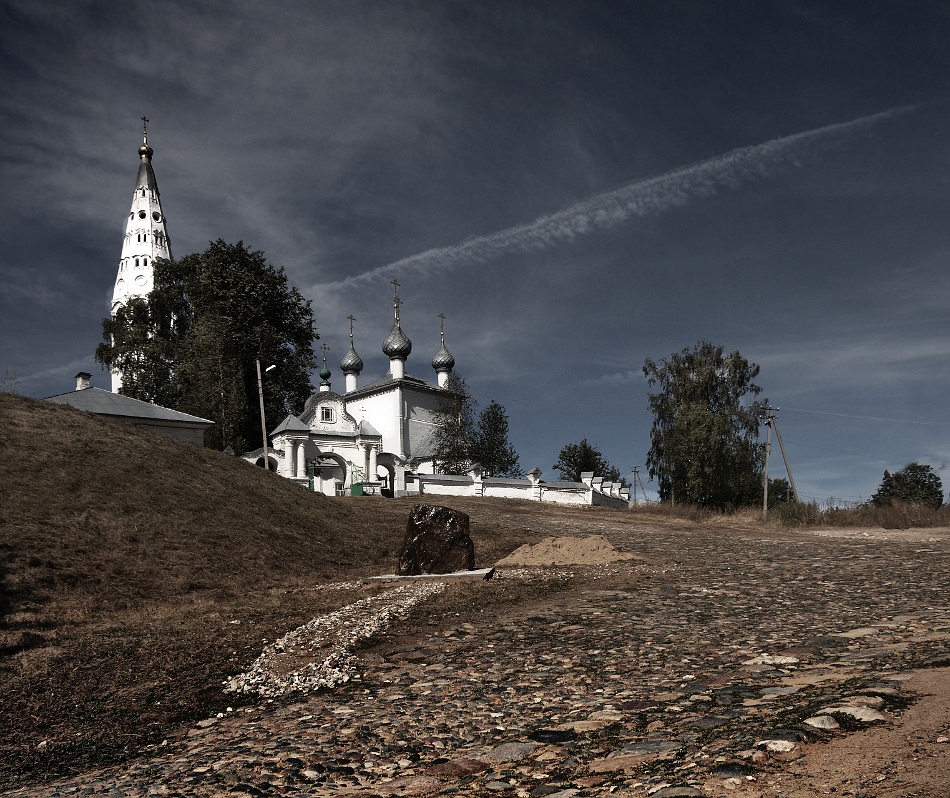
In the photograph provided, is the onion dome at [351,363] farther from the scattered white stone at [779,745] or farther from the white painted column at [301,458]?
the scattered white stone at [779,745]

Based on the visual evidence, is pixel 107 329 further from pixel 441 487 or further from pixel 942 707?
pixel 942 707

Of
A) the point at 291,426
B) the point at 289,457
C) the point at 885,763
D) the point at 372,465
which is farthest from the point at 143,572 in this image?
the point at 372,465

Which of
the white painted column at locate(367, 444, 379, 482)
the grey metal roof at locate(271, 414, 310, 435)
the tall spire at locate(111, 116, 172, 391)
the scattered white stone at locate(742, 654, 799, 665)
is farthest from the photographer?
the tall spire at locate(111, 116, 172, 391)

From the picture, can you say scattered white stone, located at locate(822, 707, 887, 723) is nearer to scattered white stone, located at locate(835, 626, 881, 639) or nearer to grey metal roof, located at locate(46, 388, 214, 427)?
scattered white stone, located at locate(835, 626, 881, 639)

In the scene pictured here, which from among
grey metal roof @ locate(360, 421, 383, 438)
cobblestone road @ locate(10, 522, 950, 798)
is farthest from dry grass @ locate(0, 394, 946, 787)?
grey metal roof @ locate(360, 421, 383, 438)

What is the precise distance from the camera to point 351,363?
2255 inches

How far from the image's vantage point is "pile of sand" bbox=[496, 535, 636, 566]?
15562mm

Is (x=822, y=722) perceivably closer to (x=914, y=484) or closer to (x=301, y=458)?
(x=301, y=458)

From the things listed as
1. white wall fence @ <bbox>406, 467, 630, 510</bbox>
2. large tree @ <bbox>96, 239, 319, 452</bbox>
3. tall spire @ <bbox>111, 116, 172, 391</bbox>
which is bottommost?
white wall fence @ <bbox>406, 467, 630, 510</bbox>

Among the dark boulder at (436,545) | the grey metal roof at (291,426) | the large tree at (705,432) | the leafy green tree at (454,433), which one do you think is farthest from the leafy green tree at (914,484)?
the dark boulder at (436,545)

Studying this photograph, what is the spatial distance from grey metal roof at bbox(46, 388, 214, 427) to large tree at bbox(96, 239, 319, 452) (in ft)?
22.3

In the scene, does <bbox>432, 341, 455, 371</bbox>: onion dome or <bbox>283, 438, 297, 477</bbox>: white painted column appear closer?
<bbox>283, 438, 297, 477</bbox>: white painted column

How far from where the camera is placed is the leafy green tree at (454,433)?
1889 inches

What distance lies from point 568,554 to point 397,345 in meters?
40.4
